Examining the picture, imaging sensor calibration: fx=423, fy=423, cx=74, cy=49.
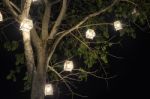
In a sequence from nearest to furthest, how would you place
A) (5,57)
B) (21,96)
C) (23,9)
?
(23,9) → (5,57) → (21,96)

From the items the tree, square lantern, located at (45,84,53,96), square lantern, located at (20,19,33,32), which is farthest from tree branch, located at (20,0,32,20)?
square lantern, located at (45,84,53,96)

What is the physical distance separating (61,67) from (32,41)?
214 centimetres

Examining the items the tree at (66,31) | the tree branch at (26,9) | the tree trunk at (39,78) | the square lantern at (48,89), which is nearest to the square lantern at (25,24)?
the tree at (66,31)

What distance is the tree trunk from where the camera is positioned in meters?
8.29

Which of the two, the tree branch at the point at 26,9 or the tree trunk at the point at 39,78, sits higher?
the tree branch at the point at 26,9

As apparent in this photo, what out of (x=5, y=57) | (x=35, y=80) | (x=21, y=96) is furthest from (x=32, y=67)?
(x=21, y=96)

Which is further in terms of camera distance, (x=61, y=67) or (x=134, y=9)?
(x=61, y=67)

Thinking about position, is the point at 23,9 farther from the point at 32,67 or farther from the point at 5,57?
the point at 5,57

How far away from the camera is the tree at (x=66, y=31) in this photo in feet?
27.4

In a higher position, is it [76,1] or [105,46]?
[76,1]

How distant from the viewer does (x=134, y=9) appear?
9.40 meters

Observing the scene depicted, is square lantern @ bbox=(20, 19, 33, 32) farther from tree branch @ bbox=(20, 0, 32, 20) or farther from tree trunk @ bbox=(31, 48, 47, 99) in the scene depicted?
tree trunk @ bbox=(31, 48, 47, 99)

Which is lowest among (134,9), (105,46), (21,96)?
(21,96)

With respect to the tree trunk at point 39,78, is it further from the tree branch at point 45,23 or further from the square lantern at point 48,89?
the square lantern at point 48,89
